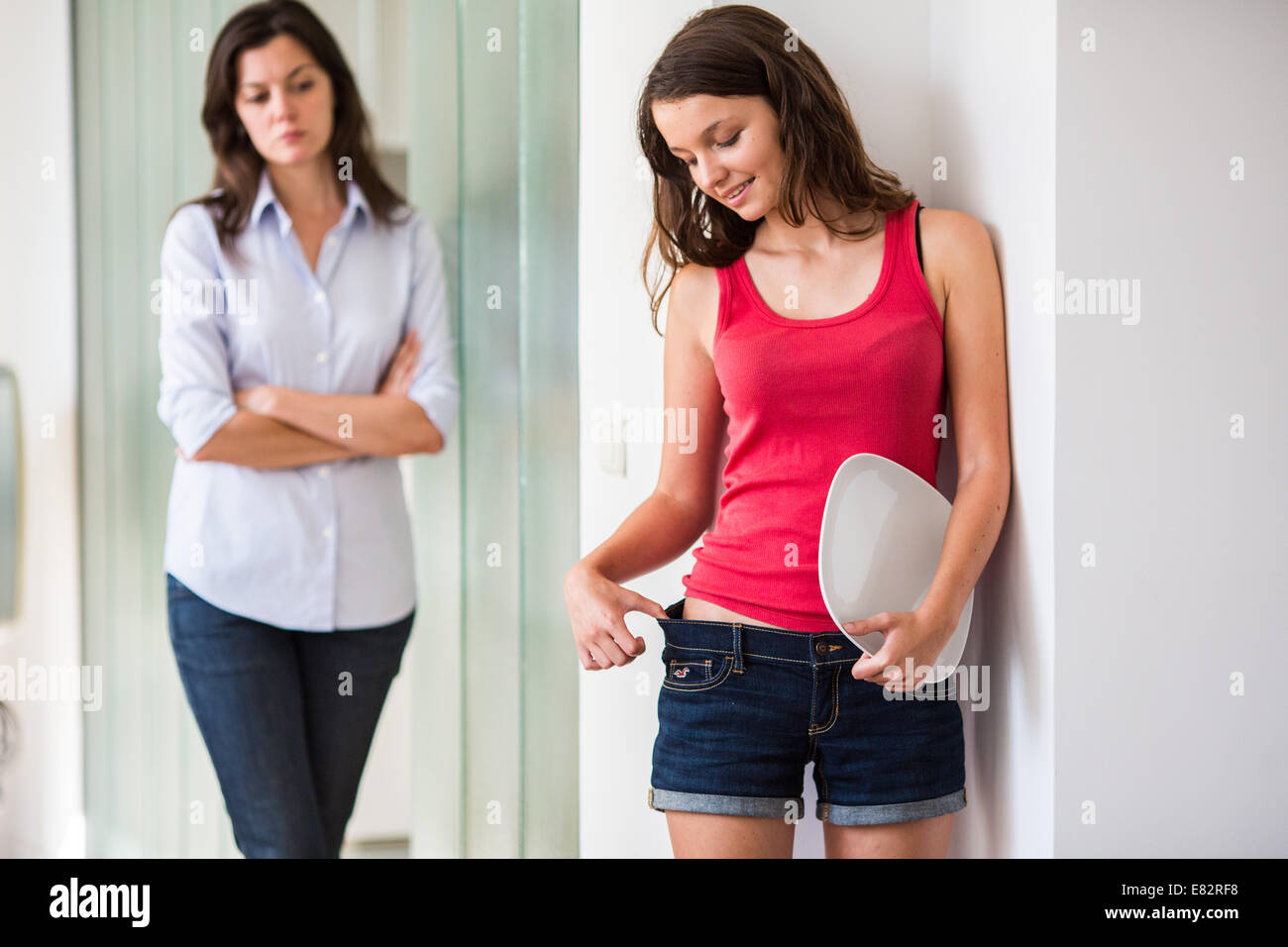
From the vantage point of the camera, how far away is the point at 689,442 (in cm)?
111

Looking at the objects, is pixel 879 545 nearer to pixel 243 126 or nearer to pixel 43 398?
pixel 243 126

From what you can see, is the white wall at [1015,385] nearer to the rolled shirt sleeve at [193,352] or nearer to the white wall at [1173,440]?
the white wall at [1173,440]

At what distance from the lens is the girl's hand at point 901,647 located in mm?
894

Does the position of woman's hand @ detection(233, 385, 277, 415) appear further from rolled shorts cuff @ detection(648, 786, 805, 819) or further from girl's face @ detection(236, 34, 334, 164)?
rolled shorts cuff @ detection(648, 786, 805, 819)

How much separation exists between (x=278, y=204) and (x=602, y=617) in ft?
2.90

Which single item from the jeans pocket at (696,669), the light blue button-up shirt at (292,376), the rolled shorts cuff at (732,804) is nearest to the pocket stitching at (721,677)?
the jeans pocket at (696,669)

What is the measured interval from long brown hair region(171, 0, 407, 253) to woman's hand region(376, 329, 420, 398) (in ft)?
0.62

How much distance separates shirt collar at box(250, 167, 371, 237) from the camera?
1468mm

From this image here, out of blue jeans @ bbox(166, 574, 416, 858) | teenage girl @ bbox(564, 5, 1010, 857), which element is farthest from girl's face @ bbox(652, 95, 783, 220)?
blue jeans @ bbox(166, 574, 416, 858)

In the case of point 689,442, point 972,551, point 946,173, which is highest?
point 946,173

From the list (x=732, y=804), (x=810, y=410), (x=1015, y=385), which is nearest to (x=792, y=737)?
(x=732, y=804)
